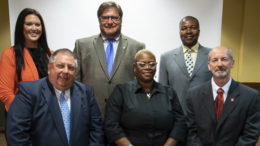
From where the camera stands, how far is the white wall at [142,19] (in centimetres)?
321

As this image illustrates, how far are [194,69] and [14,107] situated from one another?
176 cm

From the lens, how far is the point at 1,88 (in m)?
2.13

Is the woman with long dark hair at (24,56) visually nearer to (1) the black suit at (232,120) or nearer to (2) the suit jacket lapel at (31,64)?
(2) the suit jacket lapel at (31,64)

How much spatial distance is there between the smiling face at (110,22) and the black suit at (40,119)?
32.0 inches

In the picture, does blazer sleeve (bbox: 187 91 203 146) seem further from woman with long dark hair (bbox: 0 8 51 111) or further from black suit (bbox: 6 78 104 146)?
woman with long dark hair (bbox: 0 8 51 111)

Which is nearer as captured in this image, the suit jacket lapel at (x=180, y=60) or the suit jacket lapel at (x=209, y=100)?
the suit jacket lapel at (x=209, y=100)

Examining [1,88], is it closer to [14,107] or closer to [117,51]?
[14,107]

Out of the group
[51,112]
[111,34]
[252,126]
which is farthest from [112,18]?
[252,126]

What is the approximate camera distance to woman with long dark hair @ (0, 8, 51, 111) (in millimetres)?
2156

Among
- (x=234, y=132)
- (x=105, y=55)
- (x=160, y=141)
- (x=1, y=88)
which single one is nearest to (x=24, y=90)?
(x=1, y=88)

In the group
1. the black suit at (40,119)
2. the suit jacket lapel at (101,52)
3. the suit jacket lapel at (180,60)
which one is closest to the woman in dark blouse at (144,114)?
the black suit at (40,119)

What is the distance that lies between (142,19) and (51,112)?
198 centimetres

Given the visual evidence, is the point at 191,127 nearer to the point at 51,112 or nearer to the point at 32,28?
the point at 51,112

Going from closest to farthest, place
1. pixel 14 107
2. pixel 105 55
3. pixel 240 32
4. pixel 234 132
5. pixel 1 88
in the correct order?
1. pixel 14 107
2. pixel 234 132
3. pixel 1 88
4. pixel 105 55
5. pixel 240 32
